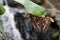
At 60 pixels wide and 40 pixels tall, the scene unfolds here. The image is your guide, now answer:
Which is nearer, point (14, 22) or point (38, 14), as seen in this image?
point (38, 14)

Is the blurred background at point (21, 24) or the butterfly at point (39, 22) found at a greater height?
the butterfly at point (39, 22)

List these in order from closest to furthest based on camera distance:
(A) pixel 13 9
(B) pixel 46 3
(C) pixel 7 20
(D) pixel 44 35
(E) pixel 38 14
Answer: (E) pixel 38 14
(C) pixel 7 20
(A) pixel 13 9
(D) pixel 44 35
(B) pixel 46 3

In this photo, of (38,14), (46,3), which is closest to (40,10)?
(38,14)

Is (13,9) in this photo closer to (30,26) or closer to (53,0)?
(30,26)

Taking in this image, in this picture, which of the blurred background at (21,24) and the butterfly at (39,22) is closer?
the butterfly at (39,22)

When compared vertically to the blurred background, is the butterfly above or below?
above

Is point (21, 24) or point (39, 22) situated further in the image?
point (21, 24)

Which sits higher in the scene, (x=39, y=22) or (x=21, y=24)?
(x=39, y=22)

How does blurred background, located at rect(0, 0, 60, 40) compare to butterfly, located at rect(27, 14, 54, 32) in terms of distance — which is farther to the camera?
blurred background, located at rect(0, 0, 60, 40)
